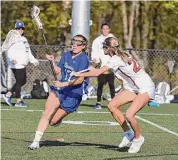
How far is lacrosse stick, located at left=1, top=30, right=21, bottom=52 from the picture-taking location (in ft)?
54.5

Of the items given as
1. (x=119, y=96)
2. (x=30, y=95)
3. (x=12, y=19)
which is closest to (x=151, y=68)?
(x=30, y=95)

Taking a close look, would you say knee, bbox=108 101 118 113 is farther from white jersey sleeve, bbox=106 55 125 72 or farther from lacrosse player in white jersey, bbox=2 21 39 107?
lacrosse player in white jersey, bbox=2 21 39 107

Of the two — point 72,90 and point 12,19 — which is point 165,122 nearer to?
point 72,90

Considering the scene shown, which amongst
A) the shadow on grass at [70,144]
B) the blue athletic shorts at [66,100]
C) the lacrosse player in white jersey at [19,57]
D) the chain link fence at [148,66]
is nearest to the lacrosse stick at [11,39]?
the lacrosse player in white jersey at [19,57]

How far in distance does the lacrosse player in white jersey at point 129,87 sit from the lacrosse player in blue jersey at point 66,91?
1.14ft

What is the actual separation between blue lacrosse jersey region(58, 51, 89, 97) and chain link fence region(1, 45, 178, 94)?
34.9 feet

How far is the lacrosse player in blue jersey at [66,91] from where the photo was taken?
10516 mm

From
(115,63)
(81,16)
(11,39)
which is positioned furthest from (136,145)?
(81,16)

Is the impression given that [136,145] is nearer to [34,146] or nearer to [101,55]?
[34,146]

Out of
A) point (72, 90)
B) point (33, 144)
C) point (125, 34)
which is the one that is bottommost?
point (125, 34)

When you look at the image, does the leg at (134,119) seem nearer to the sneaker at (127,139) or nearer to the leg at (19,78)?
the sneaker at (127,139)

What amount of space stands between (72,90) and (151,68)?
41.2 feet

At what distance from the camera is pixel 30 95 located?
818 inches

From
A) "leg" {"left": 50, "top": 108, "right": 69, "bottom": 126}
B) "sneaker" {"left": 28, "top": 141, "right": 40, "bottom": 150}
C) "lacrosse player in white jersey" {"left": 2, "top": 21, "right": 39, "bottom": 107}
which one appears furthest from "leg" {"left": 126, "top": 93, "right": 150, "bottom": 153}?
"lacrosse player in white jersey" {"left": 2, "top": 21, "right": 39, "bottom": 107}
